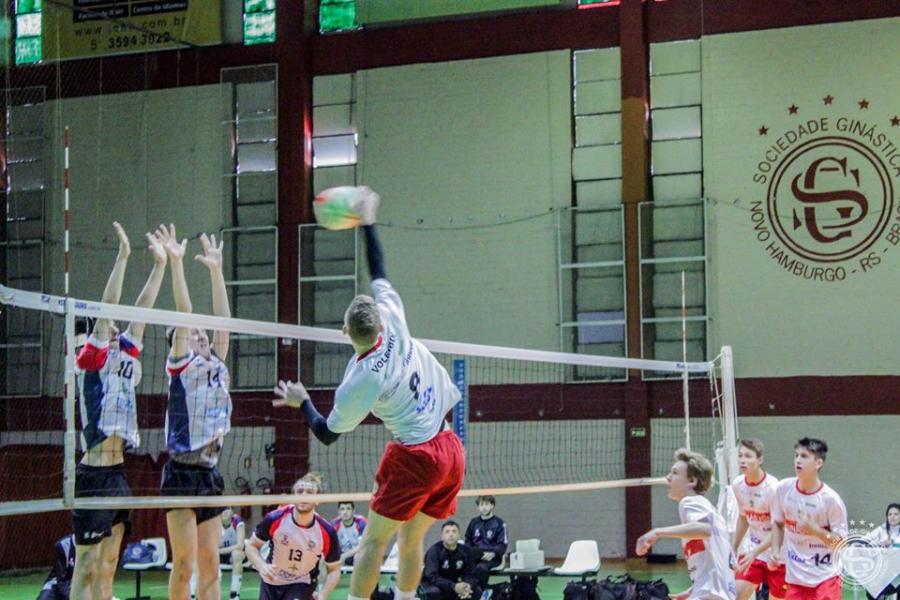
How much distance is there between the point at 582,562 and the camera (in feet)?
53.6

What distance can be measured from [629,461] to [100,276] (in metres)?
10.6

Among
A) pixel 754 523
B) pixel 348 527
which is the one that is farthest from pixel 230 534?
pixel 754 523

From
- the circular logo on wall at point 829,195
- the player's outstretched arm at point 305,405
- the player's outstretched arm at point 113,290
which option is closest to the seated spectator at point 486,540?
the circular logo on wall at point 829,195

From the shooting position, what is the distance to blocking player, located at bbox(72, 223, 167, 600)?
8.25 m

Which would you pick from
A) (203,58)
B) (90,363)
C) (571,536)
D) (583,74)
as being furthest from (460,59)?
(90,363)

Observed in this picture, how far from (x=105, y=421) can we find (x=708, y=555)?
169 inches

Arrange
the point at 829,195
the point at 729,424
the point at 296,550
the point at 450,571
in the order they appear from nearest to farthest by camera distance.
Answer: the point at 296,550 → the point at 729,424 → the point at 450,571 → the point at 829,195

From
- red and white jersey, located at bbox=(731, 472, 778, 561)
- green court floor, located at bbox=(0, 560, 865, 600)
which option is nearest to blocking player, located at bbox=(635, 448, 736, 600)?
red and white jersey, located at bbox=(731, 472, 778, 561)

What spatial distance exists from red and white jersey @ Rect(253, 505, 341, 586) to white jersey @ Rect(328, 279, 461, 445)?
16.0 ft

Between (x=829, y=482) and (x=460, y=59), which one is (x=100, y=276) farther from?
(x=829, y=482)

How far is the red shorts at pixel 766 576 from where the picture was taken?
458 inches

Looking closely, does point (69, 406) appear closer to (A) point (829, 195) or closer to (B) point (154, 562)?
(B) point (154, 562)

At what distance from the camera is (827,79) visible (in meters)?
20.9

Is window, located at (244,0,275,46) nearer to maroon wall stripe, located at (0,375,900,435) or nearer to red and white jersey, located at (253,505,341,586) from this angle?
maroon wall stripe, located at (0,375,900,435)
